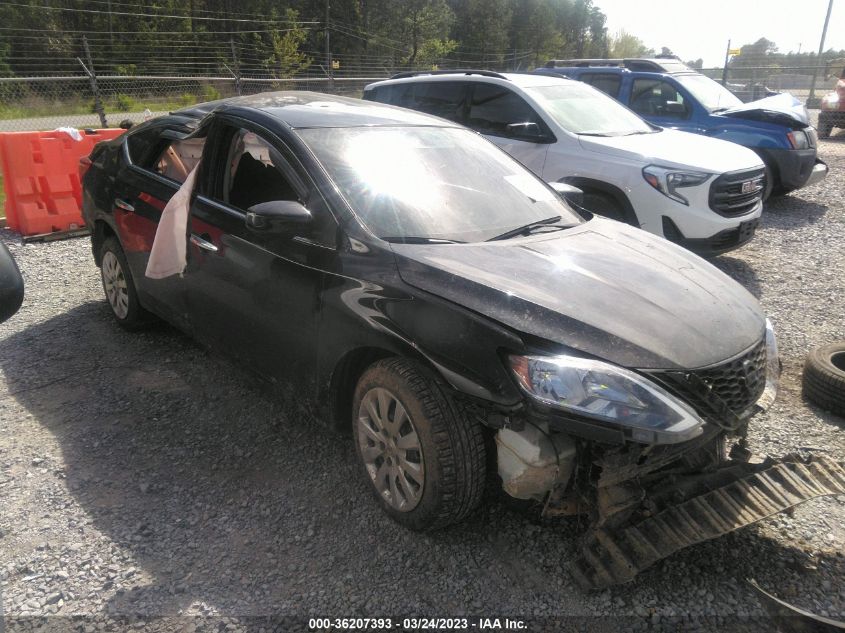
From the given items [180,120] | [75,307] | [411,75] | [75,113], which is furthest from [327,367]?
[75,113]

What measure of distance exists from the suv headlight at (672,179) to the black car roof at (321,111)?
266 centimetres

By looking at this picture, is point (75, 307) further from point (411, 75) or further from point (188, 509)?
point (411, 75)

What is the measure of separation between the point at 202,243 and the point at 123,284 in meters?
1.35

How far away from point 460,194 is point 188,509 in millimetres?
1981

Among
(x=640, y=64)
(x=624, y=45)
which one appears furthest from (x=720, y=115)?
(x=624, y=45)

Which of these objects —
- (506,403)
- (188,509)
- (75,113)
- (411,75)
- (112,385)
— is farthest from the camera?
(75,113)

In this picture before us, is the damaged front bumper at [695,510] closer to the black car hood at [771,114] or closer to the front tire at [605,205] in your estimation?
the front tire at [605,205]

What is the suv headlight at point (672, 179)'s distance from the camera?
229 inches

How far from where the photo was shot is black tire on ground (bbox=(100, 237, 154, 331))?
446 cm

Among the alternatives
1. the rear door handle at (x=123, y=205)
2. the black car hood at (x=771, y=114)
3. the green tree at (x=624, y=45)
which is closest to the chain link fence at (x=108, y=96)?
the black car hood at (x=771, y=114)

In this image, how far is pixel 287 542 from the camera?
2691mm

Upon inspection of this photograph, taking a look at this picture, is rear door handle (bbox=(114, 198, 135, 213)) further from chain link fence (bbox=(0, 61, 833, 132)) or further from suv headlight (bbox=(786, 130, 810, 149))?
chain link fence (bbox=(0, 61, 833, 132))

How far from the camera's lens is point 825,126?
16.1 metres

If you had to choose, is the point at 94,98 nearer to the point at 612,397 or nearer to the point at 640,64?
the point at 640,64
